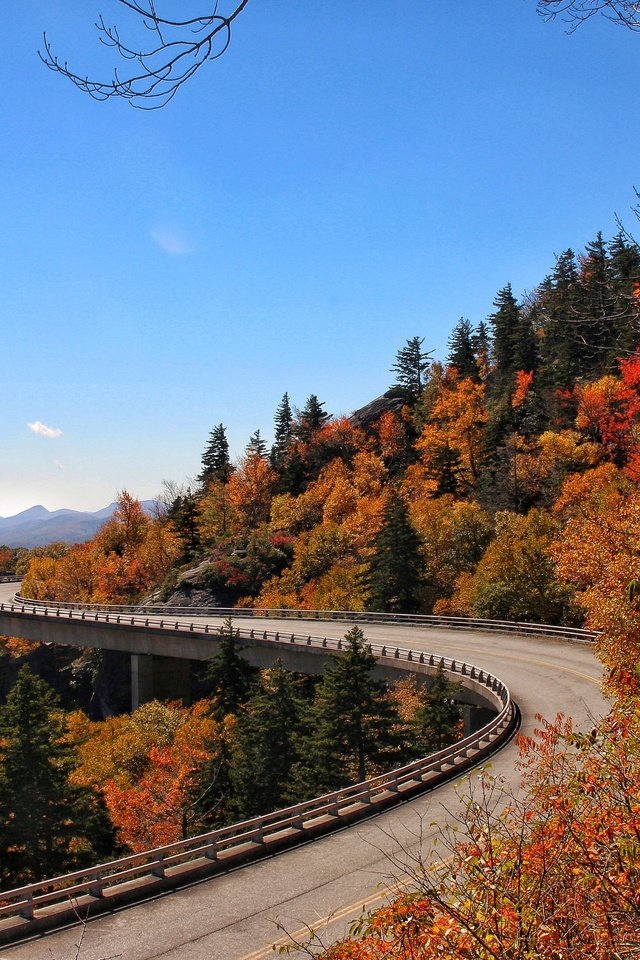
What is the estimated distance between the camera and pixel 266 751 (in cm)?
3109

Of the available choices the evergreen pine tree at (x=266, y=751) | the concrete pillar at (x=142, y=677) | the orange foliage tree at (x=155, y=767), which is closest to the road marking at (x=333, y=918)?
the evergreen pine tree at (x=266, y=751)

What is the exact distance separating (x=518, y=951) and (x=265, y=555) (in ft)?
223

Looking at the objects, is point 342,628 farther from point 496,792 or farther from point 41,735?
point 496,792

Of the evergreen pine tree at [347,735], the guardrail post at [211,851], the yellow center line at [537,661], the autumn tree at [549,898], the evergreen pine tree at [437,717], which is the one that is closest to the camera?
the autumn tree at [549,898]

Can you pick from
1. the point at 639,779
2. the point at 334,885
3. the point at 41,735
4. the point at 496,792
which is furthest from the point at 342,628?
the point at 639,779

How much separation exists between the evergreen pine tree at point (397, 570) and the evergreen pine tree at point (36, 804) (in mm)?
27860

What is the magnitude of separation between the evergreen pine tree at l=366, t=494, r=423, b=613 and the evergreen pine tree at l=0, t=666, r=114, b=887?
27.9 meters

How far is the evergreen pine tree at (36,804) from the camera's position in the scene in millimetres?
27406

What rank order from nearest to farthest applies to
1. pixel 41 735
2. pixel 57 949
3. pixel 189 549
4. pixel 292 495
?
pixel 57 949, pixel 41 735, pixel 189 549, pixel 292 495

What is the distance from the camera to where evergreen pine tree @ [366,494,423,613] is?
177 ft

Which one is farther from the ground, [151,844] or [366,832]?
[366,832]

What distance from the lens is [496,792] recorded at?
17.9 m

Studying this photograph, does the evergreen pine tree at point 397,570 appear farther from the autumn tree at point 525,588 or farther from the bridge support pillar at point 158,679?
the bridge support pillar at point 158,679

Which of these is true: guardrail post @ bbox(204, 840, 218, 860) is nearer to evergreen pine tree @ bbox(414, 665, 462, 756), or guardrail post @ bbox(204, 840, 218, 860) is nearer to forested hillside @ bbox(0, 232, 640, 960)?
forested hillside @ bbox(0, 232, 640, 960)
